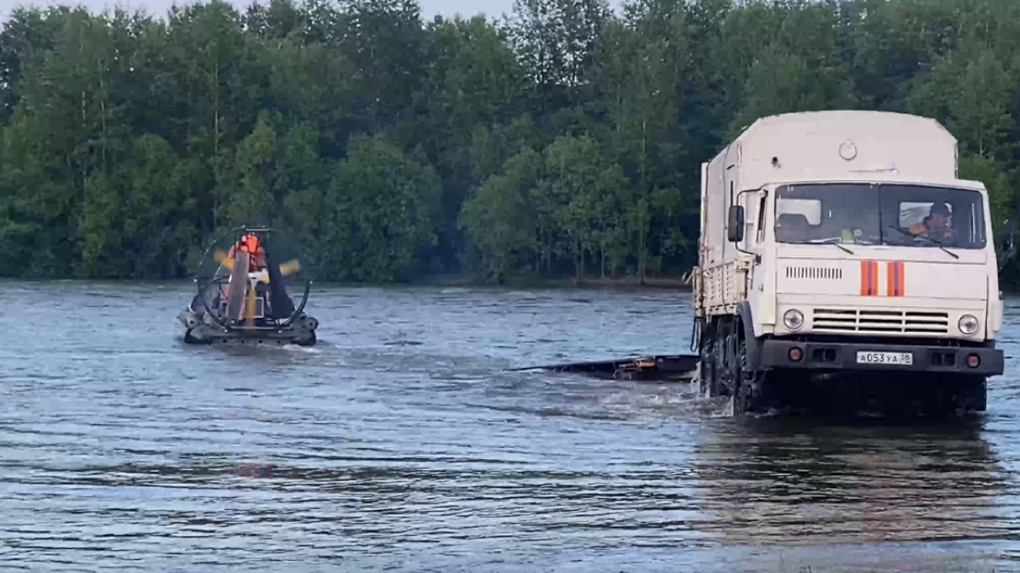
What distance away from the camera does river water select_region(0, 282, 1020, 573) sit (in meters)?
10.5

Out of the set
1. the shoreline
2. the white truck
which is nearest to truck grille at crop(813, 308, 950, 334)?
the white truck

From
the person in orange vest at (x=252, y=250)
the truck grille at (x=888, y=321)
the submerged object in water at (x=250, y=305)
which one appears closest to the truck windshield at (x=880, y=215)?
the truck grille at (x=888, y=321)

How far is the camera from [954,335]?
1747 cm

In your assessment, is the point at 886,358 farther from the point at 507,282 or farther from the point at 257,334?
the point at 507,282

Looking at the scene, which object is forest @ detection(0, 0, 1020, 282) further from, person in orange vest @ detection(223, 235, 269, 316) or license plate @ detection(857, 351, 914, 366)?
license plate @ detection(857, 351, 914, 366)

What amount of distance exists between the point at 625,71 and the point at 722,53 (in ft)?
15.2

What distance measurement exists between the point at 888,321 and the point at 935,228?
106 centimetres

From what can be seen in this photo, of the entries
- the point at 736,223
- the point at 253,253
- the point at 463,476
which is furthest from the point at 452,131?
the point at 463,476

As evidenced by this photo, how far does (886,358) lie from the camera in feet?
56.9

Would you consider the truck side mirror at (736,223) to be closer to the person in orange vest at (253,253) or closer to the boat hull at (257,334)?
the boat hull at (257,334)

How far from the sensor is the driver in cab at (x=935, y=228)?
17.6m

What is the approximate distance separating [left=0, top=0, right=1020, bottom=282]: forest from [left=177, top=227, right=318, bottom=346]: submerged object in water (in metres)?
44.7

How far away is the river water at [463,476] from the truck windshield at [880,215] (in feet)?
6.38

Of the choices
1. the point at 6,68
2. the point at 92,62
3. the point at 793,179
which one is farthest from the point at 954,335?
the point at 6,68
